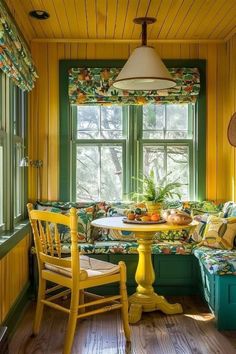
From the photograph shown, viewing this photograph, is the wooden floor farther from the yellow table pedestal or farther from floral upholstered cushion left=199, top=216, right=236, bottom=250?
floral upholstered cushion left=199, top=216, right=236, bottom=250

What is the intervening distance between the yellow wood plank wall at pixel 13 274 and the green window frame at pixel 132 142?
0.91 meters

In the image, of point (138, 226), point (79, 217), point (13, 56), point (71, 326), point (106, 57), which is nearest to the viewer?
point (71, 326)

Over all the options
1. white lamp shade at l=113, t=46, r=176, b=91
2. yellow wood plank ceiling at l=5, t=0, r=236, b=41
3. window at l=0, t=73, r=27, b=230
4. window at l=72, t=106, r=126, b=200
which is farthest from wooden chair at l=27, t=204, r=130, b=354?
yellow wood plank ceiling at l=5, t=0, r=236, b=41

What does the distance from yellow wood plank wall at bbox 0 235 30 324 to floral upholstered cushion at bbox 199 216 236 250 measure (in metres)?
1.58

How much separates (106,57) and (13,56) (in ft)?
5.71

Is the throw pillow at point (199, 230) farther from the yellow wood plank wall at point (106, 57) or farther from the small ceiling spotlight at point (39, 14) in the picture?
the small ceiling spotlight at point (39, 14)

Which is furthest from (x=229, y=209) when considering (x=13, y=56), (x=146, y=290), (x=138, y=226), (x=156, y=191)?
(x=13, y=56)

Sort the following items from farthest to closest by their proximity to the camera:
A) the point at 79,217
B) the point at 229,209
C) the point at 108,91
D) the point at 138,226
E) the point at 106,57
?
the point at 106,57
the point at 108,91
the point at 79,217
the point at 229,209
the point at 138,226

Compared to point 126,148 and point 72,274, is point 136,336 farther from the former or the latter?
point 126,148

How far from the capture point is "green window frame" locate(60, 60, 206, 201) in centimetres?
472

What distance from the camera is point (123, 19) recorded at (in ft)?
13.4

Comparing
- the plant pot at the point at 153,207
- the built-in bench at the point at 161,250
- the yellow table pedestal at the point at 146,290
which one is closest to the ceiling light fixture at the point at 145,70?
the plant pot at the point at 153,207

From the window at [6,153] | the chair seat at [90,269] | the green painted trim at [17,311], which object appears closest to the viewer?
the chair seat at [90,269]

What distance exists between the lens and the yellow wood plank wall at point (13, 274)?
310 centimetres
